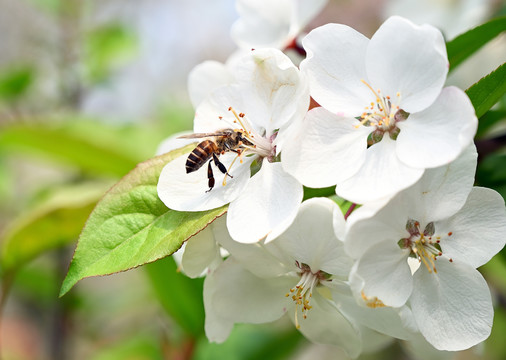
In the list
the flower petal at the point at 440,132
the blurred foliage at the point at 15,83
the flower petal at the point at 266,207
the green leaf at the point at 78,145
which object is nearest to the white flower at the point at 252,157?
the flower petal at the point at 266,207

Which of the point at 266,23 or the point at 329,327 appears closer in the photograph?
the point at 329,327

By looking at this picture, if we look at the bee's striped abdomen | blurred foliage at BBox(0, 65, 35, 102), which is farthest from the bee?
blurred foliage at BBox(0, 65, 35, 102)

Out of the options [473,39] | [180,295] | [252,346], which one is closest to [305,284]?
[473,39]

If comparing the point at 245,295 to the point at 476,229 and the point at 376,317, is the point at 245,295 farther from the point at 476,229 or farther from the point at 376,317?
the point at 476,229

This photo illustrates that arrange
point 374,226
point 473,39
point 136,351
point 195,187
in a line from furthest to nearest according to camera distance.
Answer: point 136,351 → point 473,39 → point 195,187 → point 374,226

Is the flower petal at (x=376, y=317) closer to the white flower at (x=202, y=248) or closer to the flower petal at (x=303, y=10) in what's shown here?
the white flower at (x=202, y=248)

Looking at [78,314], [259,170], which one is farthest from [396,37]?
[78,314]

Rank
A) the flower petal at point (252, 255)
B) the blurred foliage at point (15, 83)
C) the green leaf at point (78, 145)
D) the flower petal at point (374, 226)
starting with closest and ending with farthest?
the flower petal at point (374, 226)
the flower petal at point (252, 255)
the green leaf at point (78, 145)
the blurred foliage at point (15, 83)
